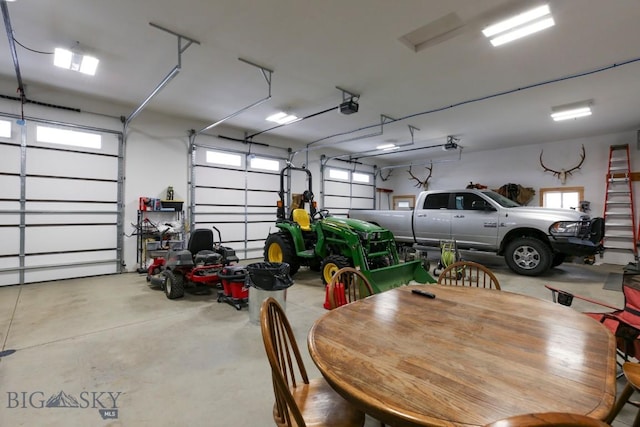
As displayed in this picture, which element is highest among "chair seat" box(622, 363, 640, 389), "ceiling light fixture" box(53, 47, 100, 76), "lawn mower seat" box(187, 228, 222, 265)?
"ceiling light fixture" box(53, 47, 100, 76)

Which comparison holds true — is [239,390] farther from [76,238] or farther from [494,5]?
[76,238]

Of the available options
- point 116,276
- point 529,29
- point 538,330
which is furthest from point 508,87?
point 116,276

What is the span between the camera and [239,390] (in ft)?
7.27

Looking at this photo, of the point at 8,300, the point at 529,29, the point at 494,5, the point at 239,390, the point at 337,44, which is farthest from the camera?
the point at 8,300

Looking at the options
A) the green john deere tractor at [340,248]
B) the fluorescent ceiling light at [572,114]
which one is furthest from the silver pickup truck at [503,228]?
the green john deere tractor at [340,248]

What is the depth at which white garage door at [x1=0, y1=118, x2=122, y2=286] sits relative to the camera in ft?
16.9

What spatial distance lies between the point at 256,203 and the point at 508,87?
20.7 feet

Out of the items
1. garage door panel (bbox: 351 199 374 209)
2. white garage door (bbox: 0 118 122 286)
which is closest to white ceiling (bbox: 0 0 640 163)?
white garage door (bbox: 0 118 122 286)

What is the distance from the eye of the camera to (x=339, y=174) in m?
10.9

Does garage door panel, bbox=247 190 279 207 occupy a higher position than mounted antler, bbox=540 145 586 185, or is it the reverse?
mounted antler, bbox=540 145 586 185

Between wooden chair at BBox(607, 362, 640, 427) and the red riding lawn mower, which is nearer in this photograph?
wooden chair at BBox(607, 362, 640, 427)

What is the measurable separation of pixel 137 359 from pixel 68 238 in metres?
4.43

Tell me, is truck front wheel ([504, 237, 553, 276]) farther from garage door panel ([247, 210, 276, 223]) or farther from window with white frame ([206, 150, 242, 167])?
window with white frame ([206, 150, 242, 167])

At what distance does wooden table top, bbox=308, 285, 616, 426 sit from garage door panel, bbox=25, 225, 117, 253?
6.23 metres
